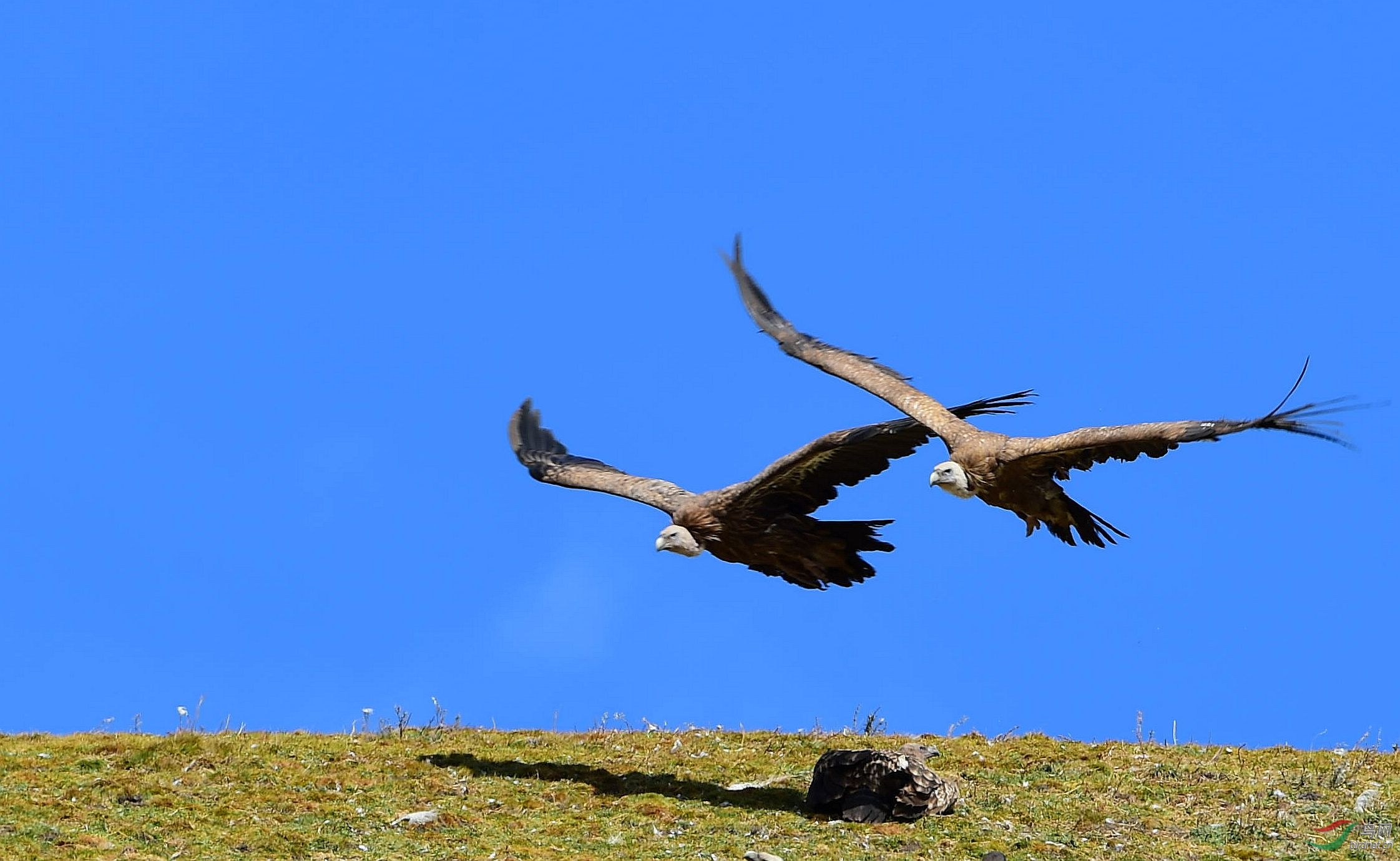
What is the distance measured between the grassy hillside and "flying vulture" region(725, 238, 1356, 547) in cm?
238

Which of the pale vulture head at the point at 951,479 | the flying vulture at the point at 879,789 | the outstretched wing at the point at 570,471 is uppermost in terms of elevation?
the outstretched wing at the point at 570,471

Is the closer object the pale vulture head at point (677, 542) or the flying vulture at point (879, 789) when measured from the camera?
the flying vulture at point (879, 789)

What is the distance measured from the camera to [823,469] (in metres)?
14.8

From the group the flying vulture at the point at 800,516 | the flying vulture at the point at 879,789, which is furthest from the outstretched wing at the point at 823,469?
the flying vulture at the point at 879,789

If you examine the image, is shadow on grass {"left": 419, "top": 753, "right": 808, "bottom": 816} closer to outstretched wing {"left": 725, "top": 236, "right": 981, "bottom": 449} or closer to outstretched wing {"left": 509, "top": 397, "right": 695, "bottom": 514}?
outstretched wing {"left": 509, "top": 397, "right": 695, "bottom": 514}

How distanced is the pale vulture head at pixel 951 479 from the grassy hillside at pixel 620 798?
262 centimetres

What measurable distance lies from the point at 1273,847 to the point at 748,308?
717 centimetres

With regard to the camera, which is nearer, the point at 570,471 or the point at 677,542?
the point at 677,542

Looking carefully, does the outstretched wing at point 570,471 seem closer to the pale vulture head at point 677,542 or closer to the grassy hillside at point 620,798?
the pale vulture head at point 677,542

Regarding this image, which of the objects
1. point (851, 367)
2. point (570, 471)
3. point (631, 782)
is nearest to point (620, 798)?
point (631, 782)

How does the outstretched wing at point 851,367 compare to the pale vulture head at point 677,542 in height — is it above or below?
above

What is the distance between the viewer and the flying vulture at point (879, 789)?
13594 millimetres

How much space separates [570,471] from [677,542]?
2461 millimetres

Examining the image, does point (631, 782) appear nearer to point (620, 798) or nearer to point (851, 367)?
point (620, 798)
